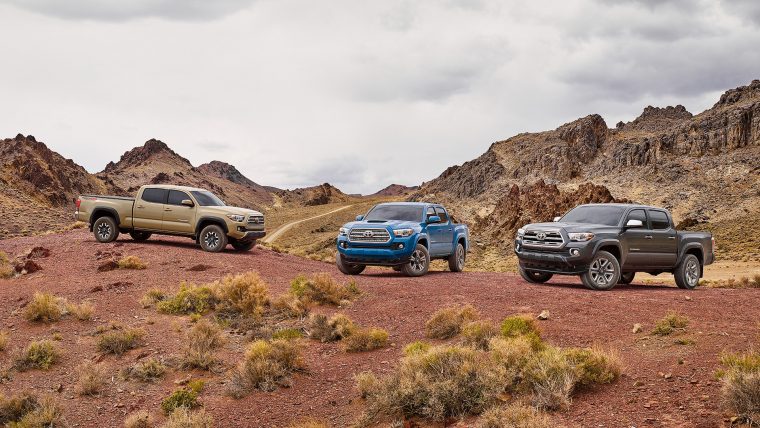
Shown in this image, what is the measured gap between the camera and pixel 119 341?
1130cm

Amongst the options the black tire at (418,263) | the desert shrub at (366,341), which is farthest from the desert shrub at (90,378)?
the black tire at (418,263)

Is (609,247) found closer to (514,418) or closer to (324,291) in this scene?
(324,291)

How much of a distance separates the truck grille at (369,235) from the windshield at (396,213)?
1046 millimetres

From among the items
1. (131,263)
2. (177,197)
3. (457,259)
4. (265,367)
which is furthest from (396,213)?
(265,367)

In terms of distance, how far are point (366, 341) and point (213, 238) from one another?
36.2 ft

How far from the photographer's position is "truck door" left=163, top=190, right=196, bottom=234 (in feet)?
66.0

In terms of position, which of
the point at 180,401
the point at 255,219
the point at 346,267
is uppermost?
the point at 255,219

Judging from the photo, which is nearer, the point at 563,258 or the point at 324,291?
the point at 563,258

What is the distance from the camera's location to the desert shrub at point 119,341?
1121cm

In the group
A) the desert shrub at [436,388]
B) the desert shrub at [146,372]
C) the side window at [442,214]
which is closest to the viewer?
the desert shrub at [436,388]

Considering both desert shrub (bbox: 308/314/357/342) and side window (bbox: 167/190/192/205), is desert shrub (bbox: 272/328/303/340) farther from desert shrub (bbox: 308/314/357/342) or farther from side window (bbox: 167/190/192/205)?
side window (bbox: 167/190/192/205)

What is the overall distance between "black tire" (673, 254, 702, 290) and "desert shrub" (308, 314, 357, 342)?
878cm

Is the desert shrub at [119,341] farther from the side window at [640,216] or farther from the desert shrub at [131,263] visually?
the side window at [640,216]

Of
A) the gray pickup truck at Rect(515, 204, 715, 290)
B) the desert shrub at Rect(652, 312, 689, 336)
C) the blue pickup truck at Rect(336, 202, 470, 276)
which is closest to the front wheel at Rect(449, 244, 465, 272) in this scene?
the blue pickup truck at Rect(336, 202, 470, 276)
